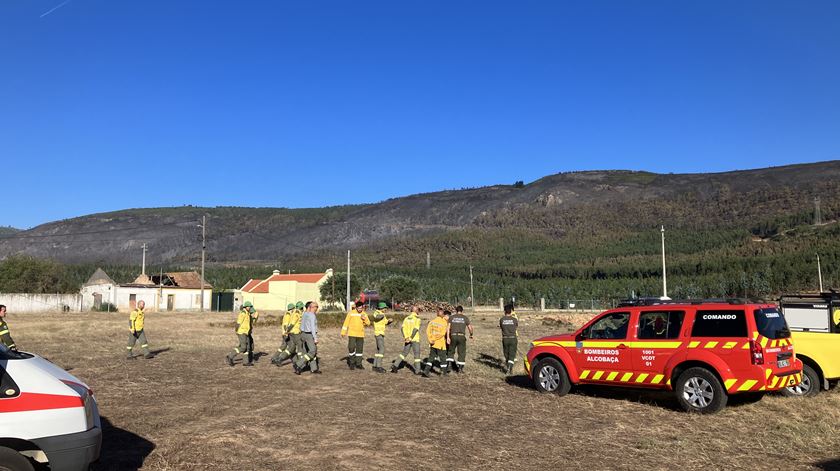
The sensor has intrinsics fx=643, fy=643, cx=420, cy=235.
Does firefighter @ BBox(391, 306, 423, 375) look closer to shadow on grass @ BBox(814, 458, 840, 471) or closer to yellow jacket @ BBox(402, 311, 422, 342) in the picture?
yellow jacket @ BBox(402, 311, 422, 342)

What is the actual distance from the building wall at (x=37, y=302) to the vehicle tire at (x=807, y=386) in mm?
57320

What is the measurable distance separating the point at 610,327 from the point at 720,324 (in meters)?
2.02

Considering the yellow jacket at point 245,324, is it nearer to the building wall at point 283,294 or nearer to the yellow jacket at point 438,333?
the yellow jacket at point 438,333

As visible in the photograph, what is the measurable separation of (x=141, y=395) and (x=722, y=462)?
33.8ft

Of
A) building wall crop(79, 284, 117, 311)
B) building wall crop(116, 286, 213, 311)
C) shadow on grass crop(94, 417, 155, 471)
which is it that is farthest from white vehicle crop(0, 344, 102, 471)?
building wall crop(79, 284, 117, 311)

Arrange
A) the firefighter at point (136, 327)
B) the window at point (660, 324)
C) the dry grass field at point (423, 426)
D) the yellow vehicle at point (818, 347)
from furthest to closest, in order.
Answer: the firefighter at point (136, 327)
the yellow vehicle at point (818, 347)
the window at point (660, 324)
the dry grass field at point (423, 426)

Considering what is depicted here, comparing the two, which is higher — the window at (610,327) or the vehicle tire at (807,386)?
the window at (610,327)

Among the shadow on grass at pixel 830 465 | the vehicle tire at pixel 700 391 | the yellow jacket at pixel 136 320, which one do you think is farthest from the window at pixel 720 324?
the yellow jacket at pixel 136 320

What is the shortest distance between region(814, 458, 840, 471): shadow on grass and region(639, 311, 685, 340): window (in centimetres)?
355

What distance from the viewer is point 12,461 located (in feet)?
17.2

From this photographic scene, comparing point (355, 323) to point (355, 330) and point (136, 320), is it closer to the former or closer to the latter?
point (355, 330)

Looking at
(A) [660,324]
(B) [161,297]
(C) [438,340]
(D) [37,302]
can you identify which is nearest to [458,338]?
(C) [438,340]

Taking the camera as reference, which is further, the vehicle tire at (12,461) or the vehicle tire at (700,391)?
the vehicle tire at (700,391)

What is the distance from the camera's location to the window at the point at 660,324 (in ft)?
37.1
